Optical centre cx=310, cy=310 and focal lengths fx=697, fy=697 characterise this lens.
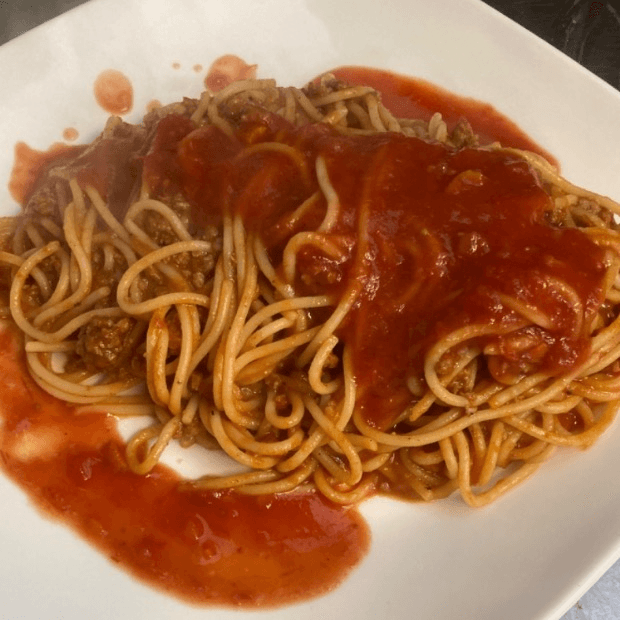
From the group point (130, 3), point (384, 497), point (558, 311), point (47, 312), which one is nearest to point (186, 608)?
point (384, 497)

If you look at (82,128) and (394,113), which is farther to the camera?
(394,113)

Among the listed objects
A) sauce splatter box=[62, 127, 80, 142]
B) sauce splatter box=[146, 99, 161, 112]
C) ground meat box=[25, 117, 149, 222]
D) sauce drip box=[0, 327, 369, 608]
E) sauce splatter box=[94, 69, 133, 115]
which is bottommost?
sauce drip box=[0, 327, 369, 608]

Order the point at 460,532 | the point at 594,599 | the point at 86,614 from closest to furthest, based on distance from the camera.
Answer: the point at 86,614 → the point at 460,532 → the point at 594,599

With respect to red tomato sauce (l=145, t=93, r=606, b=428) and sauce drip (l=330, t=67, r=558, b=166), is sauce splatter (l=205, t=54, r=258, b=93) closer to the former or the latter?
sauce drip (l=330, t=67, r=558, b=166)

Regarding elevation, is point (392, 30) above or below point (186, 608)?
above

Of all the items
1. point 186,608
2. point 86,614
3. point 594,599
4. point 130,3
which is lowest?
point 594,599

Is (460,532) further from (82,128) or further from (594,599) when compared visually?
(82,128)

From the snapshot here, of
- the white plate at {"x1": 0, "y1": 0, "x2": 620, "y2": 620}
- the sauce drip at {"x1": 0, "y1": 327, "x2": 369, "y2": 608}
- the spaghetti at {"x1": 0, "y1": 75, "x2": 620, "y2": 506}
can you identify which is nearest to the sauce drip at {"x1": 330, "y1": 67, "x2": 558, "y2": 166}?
the white plate at {"x1": 0, "y1": 0, "x2": 620, "y2": 620}
